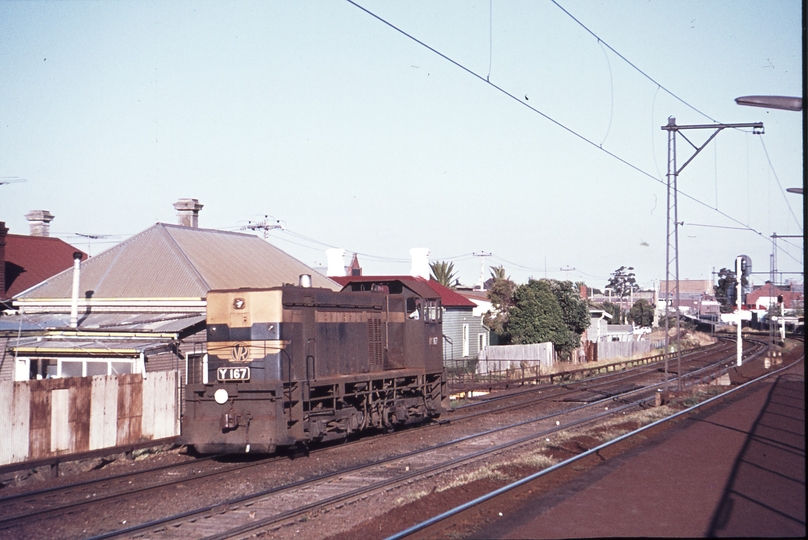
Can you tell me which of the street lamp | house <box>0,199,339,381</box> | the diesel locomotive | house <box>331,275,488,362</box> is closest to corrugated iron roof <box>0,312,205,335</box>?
house <box>0,199,339,381</box>

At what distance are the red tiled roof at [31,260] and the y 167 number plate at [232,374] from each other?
20.2 metres

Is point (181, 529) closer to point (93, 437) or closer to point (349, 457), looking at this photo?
point (349, 457)

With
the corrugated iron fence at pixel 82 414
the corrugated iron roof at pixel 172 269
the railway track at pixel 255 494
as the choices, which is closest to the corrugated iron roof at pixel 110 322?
the corrugated iron roof at pixel 172 269

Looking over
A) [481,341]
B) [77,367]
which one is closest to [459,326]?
[481,341]

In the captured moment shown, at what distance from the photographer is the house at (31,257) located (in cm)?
3119

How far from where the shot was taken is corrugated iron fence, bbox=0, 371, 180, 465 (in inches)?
535

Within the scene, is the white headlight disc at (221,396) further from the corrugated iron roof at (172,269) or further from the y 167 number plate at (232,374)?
the corrugated iron roof at (172,269)

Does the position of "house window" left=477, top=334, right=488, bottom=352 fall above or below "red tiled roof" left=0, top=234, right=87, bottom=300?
below

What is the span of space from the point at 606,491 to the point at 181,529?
6.08 metres

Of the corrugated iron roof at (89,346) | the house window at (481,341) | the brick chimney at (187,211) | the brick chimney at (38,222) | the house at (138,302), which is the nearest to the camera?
the corrugated iron roof at (89,346)

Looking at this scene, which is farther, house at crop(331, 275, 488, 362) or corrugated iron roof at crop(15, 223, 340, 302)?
house at crop(331, 275, 488, 362)

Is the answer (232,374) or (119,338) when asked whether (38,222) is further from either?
(232,374)

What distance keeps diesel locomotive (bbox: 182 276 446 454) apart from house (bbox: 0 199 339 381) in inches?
64.6

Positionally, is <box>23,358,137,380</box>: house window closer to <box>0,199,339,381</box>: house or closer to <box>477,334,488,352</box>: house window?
<box>0,199,339,381</box>: house
